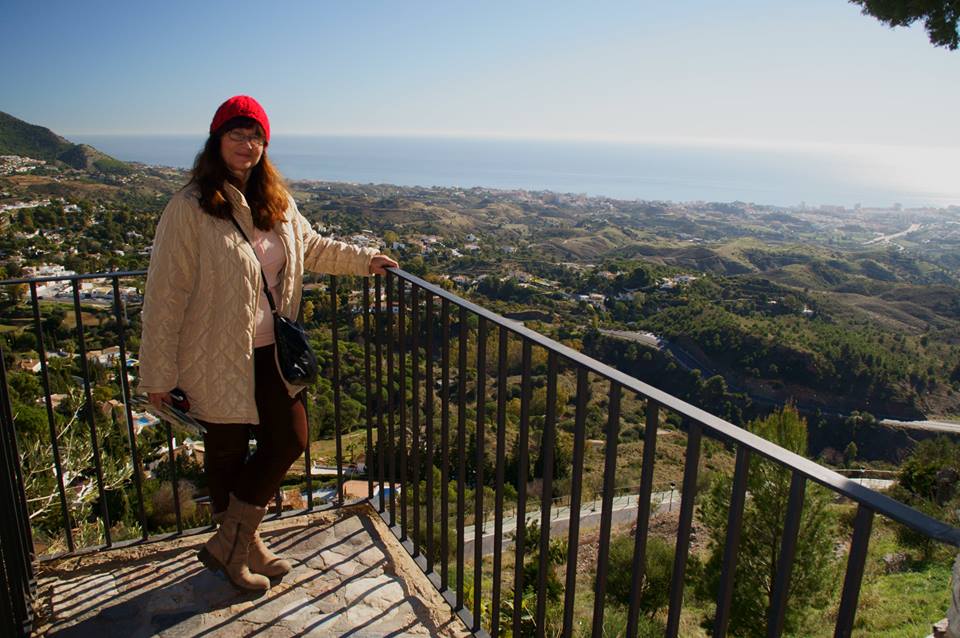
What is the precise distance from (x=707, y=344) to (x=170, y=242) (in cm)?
4345

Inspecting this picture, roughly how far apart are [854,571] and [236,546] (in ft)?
6.00

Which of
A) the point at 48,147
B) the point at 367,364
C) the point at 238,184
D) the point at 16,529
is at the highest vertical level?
the point at 48,147

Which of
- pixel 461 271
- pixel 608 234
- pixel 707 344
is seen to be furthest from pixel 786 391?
pixel 608 234

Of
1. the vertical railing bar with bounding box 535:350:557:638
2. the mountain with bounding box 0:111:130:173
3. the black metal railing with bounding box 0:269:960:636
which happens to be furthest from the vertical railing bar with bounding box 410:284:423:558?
the mountain with bounding box 0:111:130:173

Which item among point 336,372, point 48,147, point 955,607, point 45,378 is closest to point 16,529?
point 45,378

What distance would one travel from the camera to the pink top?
1858 millimetres

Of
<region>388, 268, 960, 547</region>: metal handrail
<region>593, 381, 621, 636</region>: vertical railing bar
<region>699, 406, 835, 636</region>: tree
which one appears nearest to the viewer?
<region>388, 268, 960, 547</region>: metal handrail

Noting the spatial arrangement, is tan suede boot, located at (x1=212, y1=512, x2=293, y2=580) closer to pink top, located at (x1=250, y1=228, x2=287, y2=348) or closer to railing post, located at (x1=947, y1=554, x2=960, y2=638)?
pink top, located at (x1=250, y1=228, x2=287, y2=348)

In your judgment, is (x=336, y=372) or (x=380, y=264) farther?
(x=336, y=372)

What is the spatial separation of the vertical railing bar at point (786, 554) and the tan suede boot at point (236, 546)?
5.23ft

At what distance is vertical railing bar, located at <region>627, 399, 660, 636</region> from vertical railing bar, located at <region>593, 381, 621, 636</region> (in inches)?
2.4

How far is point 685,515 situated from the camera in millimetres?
1039

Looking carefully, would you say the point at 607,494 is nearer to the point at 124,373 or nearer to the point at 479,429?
the point at 479,429

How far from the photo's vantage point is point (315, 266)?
2281mm
